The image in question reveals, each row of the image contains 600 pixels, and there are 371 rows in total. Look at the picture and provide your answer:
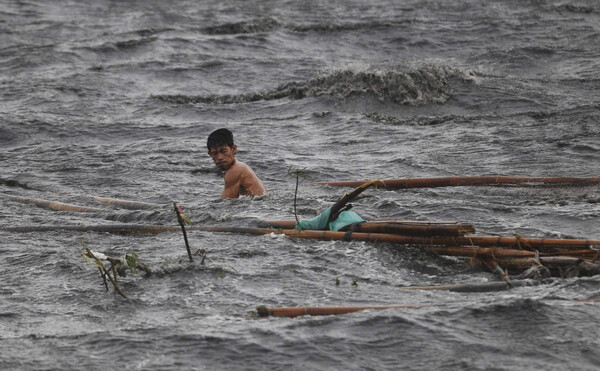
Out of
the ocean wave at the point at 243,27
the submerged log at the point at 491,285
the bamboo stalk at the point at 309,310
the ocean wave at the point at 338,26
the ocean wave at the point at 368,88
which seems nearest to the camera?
the bamboo stalk at the point at 309,310

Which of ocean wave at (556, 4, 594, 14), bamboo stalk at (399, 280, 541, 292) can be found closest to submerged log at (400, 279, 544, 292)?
bamboo stalk at (399, 280, 541, 292)

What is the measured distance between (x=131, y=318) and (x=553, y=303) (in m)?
2.52

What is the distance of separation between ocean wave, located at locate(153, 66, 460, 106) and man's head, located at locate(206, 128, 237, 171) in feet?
15.8

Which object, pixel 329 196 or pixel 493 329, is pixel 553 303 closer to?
pixel 493 329

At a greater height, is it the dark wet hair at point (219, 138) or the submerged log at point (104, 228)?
the dark wet hair at point (219, 138)

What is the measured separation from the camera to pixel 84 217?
26.2 ft

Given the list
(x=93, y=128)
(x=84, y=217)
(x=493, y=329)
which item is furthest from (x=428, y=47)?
(x=493, y=329)

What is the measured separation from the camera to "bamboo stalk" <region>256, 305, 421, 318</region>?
16.4 feet

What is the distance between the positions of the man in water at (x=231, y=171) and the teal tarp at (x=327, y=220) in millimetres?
2125

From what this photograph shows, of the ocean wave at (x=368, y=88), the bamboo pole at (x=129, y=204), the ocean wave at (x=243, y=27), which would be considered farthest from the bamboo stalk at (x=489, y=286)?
the ocean wave at (x=243, y=27)

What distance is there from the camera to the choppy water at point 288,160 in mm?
4773

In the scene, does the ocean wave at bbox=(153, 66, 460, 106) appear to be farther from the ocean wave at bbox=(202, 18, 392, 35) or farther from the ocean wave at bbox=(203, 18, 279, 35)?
the ocean wave at bbox=(203, 18, 279, 35)

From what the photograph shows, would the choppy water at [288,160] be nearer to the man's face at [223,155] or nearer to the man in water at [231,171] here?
the man in water at [231,171]

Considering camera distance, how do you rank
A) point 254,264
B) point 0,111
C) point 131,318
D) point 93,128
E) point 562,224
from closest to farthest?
point 131,318, point 254,264, point 562,224, point 93,128, point 0,111
